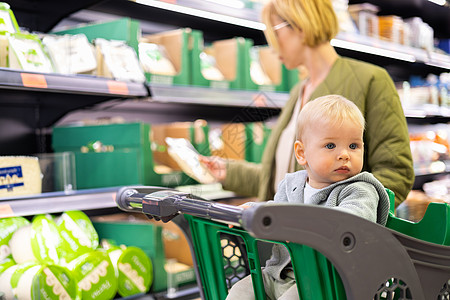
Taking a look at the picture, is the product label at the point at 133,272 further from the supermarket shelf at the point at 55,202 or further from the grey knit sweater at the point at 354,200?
the grey knit sweater at the point at 354,200

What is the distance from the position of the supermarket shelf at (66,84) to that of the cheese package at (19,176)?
25 cm

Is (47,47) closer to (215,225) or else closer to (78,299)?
(78,299)

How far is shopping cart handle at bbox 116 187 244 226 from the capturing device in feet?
3.00

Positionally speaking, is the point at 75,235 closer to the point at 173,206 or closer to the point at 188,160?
the point at 188,160

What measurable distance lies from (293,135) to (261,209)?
3.43 ft

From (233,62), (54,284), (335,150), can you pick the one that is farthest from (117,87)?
(335,150)

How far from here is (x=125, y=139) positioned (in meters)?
2.20

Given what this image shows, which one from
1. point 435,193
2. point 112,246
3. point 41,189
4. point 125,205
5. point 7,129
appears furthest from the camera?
point 435,193

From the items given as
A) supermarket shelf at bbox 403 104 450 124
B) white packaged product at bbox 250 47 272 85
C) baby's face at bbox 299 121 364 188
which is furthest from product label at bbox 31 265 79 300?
supermarket shelf at bbox 403 104 450 124

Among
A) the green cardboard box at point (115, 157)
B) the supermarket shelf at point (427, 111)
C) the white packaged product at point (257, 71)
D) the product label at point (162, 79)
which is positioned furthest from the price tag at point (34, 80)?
the supermarket shelf at point (427, 111)

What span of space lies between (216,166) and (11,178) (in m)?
0.73

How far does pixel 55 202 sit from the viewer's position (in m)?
1.84

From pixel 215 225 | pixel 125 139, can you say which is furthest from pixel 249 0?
pixel 215 225

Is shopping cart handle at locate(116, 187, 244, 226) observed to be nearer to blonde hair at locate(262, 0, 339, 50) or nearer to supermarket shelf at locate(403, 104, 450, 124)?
blonde hair at locate(262, 0, 339, 50)
